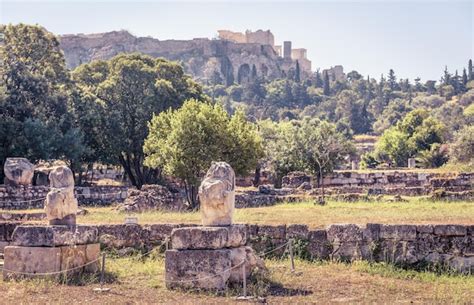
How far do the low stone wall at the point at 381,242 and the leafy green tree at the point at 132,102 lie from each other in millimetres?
23780

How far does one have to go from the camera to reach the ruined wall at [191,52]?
16312 centimetres

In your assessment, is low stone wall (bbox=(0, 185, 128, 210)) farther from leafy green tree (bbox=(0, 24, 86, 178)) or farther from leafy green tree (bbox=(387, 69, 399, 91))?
leafy green tree (bbox=(387, 69, 399, 91))

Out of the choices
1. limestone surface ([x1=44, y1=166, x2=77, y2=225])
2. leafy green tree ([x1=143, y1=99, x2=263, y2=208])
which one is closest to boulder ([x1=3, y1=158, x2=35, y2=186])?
leafy green tree ([x1=143, y1=99, x2=263, y2=208])

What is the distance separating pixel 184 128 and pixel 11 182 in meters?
6.31

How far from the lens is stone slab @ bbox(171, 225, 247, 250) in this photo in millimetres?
11133

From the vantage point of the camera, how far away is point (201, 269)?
434 inches

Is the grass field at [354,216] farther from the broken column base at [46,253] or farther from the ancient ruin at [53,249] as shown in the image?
the broken column base at [46,253]

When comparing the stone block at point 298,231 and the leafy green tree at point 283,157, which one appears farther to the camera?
the leafy green tree at point 283,157

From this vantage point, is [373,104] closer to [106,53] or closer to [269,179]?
[106,53]

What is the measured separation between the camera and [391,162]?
230ft

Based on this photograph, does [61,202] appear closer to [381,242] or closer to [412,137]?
[381,242]

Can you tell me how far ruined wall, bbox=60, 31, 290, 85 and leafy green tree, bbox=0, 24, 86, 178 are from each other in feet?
396

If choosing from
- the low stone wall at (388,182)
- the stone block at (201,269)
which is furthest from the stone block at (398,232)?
the low stone wall at (388,182)

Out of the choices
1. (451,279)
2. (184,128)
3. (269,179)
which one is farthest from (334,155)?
(451,279)
